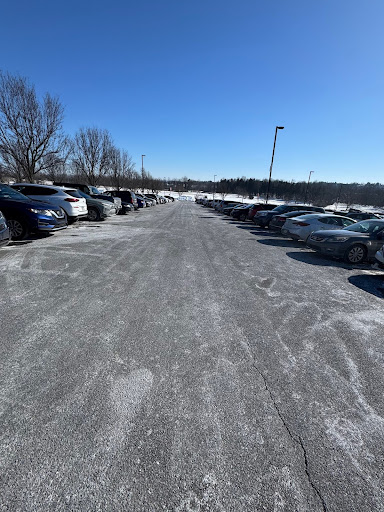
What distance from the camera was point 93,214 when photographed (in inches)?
584

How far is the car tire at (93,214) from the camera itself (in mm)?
14703

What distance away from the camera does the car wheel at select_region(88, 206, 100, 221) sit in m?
14.7

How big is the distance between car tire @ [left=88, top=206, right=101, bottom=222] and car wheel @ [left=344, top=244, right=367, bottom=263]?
41.5 feet

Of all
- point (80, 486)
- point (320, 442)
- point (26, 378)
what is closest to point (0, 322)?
point (26, 378)

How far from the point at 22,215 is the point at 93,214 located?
23.6ft

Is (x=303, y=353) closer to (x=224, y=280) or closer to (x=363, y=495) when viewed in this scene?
(x=363, y=495)

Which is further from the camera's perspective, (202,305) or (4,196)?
(4,196)

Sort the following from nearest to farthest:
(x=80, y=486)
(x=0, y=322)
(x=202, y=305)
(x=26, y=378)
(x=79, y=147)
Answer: (x=80, y=486)
(x=26, y=378)
(x=0, y=322)
(x=202, y=305)
(x=79, y=147)

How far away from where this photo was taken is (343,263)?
25.8 ft

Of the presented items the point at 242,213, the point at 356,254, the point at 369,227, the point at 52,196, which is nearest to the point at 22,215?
the point at 52,196

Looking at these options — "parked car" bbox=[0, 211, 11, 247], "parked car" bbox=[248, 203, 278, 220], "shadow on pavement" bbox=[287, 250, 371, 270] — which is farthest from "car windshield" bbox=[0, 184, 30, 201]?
"parked car" bbox=[248, 203, 278, 220]

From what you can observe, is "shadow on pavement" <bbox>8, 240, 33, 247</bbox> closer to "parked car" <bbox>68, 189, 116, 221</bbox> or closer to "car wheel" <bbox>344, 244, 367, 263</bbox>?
"parked car" <bbox>68, 189, 116, 221</bbox>

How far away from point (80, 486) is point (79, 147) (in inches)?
1508

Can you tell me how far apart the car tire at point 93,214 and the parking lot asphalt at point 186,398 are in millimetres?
10488
